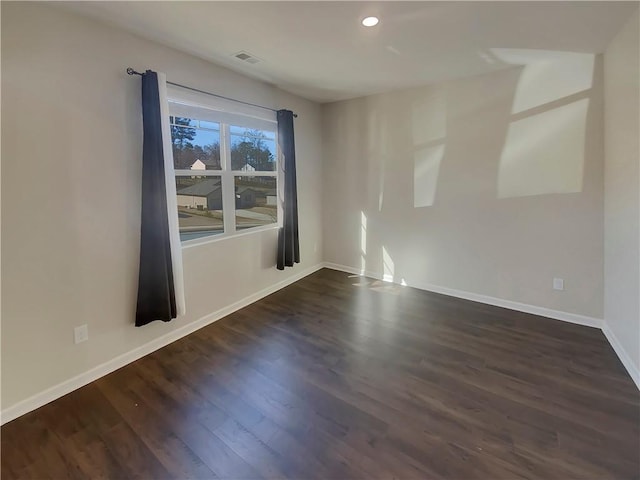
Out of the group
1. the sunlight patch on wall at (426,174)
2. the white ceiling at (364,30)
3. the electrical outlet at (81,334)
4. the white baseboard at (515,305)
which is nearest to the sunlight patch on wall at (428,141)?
the sunlight patch on wall at (426,174)

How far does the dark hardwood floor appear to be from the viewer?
5.06ft

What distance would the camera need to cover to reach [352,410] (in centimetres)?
191

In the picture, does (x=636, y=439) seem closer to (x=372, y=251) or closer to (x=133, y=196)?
(x=372, y=251)

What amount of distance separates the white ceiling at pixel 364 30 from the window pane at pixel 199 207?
1.12 m

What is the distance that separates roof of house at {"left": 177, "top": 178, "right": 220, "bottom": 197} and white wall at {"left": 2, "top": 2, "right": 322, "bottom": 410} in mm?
525

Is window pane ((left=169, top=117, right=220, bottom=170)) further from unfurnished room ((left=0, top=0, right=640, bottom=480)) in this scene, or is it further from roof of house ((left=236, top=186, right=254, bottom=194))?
roof of house ((left=236, top=186, right=254, bottom=194))

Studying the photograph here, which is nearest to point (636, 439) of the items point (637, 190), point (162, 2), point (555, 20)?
point (637, 190)

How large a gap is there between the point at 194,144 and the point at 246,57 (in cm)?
91

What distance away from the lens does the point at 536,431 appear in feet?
5.67

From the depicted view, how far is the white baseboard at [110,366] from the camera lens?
75.0 inches

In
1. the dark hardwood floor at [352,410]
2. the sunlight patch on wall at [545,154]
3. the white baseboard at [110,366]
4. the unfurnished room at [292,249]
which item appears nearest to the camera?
the dark hardwood floor at [352,410]

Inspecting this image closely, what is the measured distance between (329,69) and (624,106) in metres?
2.38

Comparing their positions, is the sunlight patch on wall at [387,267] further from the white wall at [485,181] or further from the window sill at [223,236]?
the window sill at [223,236]

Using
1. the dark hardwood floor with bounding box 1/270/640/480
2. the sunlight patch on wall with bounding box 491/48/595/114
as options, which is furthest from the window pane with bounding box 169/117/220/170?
the sunlight patch on wall with bounding box 491/48/595/114
